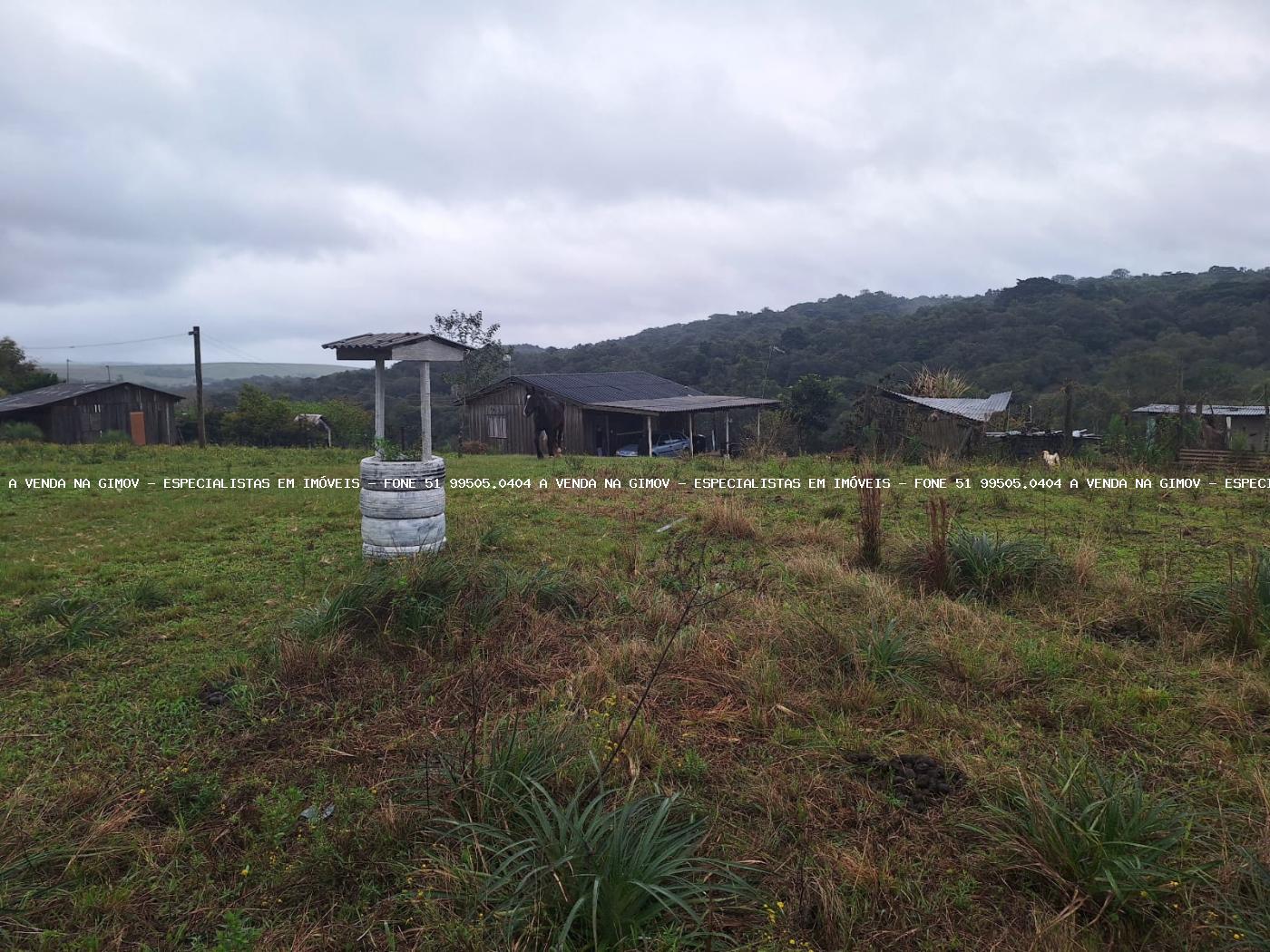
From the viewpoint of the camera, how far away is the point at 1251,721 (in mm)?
3520

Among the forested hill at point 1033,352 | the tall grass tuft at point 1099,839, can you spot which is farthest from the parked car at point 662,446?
the tall grass tuft at point 1099,839

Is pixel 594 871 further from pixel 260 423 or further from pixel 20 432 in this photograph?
pixel 260 423

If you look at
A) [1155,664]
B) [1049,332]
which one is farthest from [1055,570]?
[1049,332]

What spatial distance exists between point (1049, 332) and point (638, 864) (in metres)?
41.4

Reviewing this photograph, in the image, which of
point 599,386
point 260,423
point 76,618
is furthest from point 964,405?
point 260,423

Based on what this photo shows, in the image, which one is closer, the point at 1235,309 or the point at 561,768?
the point at 561,768

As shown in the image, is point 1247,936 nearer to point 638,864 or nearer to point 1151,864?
point 1151,864


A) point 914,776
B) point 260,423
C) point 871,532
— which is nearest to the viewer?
point 914,776

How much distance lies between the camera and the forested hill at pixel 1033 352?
29094 millimetres

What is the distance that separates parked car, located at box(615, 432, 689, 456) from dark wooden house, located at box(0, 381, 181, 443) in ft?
67.1

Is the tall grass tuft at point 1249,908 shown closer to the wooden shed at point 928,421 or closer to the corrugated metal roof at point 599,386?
the wooden shed at point 928,421

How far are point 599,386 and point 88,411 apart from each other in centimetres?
2058

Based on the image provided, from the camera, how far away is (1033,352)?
118 feet

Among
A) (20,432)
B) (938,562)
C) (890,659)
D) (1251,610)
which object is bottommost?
(890,659)
